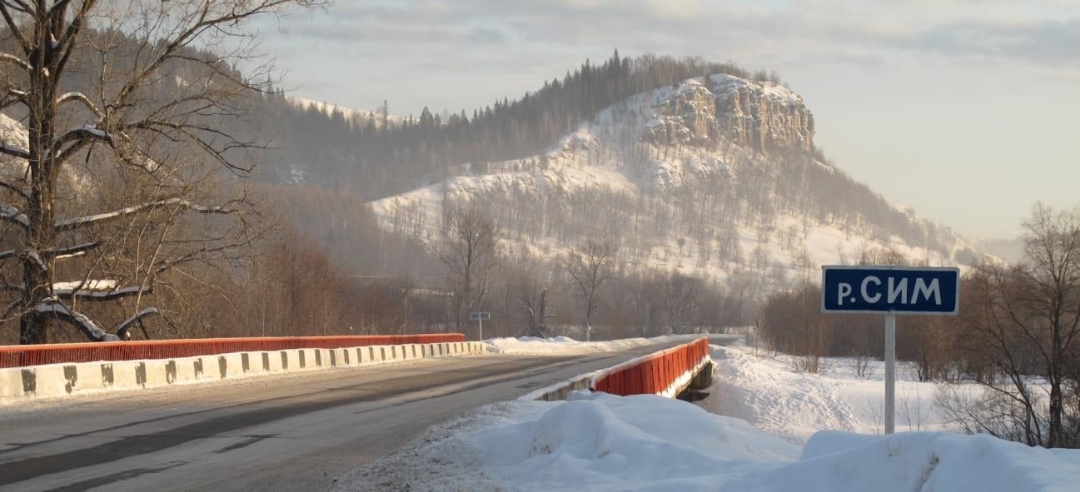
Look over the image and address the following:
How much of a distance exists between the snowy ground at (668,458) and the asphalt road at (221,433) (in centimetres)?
89

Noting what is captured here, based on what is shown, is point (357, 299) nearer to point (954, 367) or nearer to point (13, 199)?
point (954, 367)

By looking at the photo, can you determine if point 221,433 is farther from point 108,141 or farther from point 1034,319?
point 1034,319

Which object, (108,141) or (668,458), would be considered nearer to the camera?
(668,458)

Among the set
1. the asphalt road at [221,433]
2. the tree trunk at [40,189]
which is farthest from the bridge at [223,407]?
the tree trunk at [40,189]

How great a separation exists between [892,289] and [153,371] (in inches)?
584

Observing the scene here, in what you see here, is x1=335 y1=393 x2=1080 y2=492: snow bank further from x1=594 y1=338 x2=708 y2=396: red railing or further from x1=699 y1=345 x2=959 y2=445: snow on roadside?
x1=699 y1=345 x2=959 y2=445: snow on roadside

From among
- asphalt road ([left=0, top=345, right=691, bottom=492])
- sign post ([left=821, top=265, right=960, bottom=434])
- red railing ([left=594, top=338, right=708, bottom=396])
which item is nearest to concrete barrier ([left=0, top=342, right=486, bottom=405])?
asphalt road ([left=0, top=345, right=691, bottom=492])

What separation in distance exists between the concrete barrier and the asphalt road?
57 cm

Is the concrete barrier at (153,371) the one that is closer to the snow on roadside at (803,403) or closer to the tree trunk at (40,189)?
the tree trunk at (40,189)

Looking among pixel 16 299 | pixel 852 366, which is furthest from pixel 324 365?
pixel 852 366

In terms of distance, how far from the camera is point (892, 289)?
10.0 meters

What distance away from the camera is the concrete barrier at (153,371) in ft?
53.0

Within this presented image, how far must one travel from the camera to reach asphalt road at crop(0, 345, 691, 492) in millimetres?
9164

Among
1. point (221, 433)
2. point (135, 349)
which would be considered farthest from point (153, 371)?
point (221, 433)
